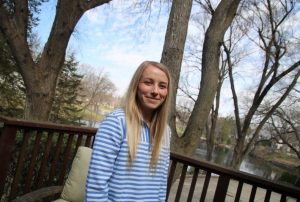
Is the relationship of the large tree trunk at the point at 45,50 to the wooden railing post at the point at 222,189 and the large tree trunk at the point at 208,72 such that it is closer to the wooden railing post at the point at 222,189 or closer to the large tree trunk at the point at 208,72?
the large tree trunk at the point at 208,72

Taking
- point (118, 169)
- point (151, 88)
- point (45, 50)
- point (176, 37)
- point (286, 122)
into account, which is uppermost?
point (176, 37)

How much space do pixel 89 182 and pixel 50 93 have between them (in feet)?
17.6

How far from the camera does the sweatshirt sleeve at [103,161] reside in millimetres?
1665

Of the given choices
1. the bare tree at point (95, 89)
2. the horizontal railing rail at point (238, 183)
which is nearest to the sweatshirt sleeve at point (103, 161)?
the horizontal railing rail at point (238, 183)

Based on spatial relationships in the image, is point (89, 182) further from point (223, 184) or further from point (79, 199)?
point (223, 184)

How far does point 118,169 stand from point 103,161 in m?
0.11

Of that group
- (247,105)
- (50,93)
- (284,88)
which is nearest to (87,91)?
(247,105)

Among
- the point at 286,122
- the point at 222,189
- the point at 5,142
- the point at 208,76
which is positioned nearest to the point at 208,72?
the point at 208,76

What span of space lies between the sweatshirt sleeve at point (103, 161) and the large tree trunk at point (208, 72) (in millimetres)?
3760

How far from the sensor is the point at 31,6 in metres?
13.8

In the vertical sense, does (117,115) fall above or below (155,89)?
below

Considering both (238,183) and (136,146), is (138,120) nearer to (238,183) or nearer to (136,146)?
(136,146)

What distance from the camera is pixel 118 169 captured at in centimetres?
174

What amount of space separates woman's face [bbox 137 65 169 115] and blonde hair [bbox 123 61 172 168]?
2 cm
